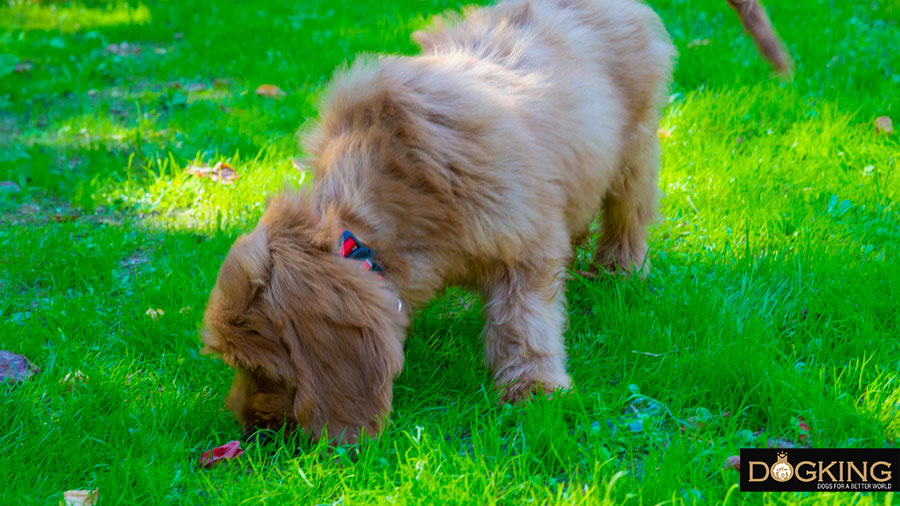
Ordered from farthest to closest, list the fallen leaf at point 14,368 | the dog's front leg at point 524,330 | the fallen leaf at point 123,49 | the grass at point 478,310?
1. the fallen leaf at point 123,49
2. the fallen leaf at point 14,368
3. the dog's front leg at point 524,330
4. the grass at point 478,310

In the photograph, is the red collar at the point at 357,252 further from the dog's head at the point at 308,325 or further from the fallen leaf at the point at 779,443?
the fallen leaf at the point at 779,443

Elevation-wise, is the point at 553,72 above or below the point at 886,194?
above

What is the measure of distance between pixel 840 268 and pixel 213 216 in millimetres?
3334

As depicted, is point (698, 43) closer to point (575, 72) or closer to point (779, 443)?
point (575, 72)

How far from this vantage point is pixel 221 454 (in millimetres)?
2736

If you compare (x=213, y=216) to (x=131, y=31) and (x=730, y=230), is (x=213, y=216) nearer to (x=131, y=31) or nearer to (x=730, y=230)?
(x=730, y=230)

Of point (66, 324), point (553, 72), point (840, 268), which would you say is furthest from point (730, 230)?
point (66, 324)

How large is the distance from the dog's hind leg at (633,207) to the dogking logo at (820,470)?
1481 mm

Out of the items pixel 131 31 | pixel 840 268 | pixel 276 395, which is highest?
pixel 131 31

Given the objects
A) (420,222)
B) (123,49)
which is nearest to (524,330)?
(420,222)

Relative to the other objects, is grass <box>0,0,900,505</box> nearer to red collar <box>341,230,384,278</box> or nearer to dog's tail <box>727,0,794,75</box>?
red collar <box>341,230,384,278</box>

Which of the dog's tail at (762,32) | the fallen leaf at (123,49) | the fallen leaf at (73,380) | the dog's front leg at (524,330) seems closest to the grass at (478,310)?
the fallen leaf at (73,380)

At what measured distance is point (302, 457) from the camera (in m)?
2.59

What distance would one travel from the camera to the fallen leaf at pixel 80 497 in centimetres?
247
